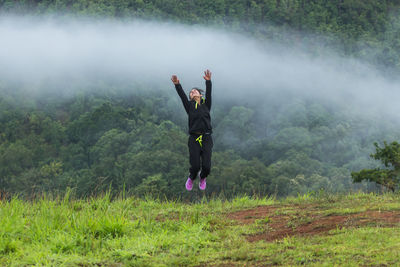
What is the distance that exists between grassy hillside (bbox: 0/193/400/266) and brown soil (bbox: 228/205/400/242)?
1cm

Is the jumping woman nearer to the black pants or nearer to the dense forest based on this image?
the black pants

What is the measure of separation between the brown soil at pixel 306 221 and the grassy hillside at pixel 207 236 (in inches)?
0.5

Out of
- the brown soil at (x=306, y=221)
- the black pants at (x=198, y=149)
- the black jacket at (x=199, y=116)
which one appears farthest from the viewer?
the black pants at (x=198, y=149)

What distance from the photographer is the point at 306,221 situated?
7164 millimetres

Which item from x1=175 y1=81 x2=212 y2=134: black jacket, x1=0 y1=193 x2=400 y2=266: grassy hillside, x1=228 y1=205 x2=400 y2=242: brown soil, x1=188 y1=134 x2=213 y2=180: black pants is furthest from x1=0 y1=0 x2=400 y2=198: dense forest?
x1=0 y1=193 x2=400 y2=266: grassy hillside

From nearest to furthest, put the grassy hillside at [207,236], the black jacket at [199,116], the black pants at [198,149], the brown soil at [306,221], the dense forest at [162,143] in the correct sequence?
1. the grassy hillside at [207,236]
2. the brown soil at [306,221]
3. the black jacket at [199,116]
4. the black pants at [198,149]
5. the dense forest at [162,143]

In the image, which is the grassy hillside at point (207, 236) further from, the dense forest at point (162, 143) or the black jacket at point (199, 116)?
the dense forest at point (162, 143)

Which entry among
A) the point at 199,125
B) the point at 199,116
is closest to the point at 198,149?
the point at 199,125

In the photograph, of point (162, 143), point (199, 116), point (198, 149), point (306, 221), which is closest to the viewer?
point (306, 221)

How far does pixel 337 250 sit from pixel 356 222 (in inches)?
56.6

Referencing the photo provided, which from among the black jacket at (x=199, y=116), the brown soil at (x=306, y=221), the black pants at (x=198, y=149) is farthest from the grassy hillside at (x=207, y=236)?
the black jacket at (x=199, y=116)

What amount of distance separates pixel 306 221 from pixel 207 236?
62.9 inches

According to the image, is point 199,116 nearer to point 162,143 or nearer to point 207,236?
point 207,236

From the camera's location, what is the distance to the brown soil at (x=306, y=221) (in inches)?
260
